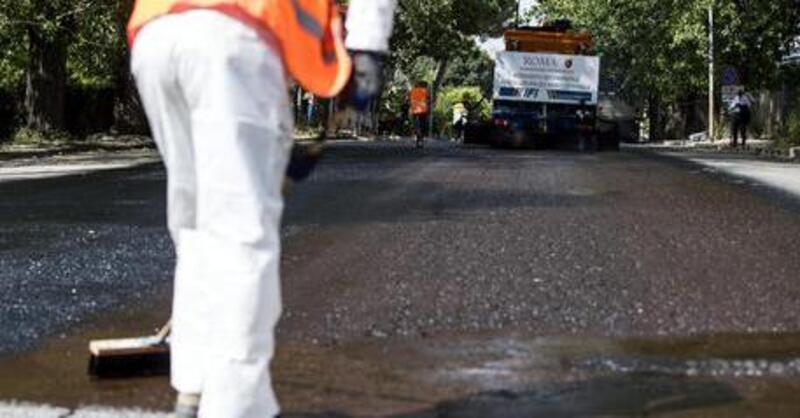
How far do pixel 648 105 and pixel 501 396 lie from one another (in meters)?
69.3

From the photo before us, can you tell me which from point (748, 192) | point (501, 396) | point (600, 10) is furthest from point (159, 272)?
point (600, 10)

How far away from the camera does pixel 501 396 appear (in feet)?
14.6

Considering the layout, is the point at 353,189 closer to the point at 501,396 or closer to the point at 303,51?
the point at 501,396

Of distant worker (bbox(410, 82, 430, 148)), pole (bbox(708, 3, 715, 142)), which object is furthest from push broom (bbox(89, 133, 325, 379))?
pole (bbox(708, 3, 715, 142))

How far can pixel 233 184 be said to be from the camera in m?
3.23

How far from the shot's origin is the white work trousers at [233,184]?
3.23 meters

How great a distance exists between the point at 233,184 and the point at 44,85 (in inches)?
1021

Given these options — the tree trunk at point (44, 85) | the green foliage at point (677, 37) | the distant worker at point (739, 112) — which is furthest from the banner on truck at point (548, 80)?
the tree trunk at point (44, 85)

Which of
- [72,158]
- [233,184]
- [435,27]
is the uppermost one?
[435,27]

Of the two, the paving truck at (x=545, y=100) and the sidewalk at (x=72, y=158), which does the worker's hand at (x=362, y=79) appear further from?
the paving truck at (x=545, y=100)

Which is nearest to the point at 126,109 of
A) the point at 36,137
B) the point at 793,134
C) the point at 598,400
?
the point at 36,137

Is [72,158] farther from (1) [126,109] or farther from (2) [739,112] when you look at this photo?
(2) [739,112]

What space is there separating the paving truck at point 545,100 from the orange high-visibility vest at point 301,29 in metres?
27.7

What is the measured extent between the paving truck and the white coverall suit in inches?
1097
